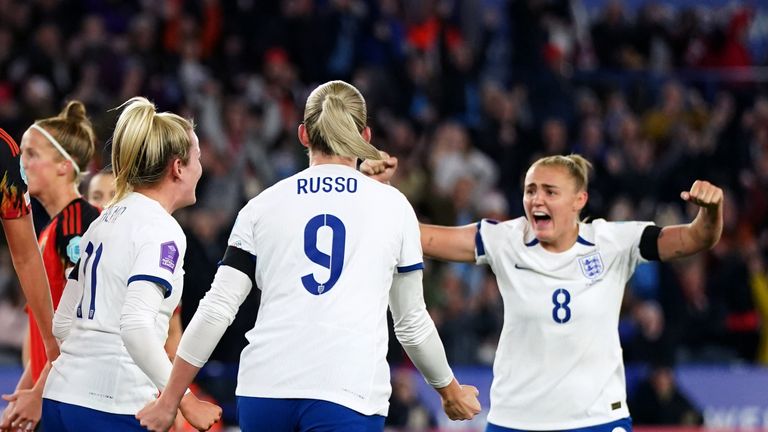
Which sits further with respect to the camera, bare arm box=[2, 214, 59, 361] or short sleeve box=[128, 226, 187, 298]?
bare arm box=[2, 214, 59, 361]

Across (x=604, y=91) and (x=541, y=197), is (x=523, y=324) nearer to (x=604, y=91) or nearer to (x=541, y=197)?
(x=541, y=197)

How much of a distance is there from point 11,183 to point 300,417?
174cm

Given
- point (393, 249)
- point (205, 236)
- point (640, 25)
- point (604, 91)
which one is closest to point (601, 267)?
point (393, 249)

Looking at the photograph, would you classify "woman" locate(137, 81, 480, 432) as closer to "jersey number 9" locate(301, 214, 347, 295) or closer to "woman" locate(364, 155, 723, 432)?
"jersey number 9" locate(301, 214, 347, 295)

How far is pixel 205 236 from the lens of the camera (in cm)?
1206

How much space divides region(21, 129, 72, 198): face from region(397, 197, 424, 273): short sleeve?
1.96 meters

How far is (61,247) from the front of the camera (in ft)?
19.1

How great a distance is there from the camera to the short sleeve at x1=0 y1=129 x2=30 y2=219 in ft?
17.6

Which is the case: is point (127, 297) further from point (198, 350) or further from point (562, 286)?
point (562, 286)

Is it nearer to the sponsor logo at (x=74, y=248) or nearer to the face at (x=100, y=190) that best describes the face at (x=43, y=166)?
the sponsor logo at (x=74, y=248)

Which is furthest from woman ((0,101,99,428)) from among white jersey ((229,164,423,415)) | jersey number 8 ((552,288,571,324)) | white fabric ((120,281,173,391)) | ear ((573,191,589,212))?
ear ((573,191,589,212))

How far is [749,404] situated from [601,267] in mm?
6776

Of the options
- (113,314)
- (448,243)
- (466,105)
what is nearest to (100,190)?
(448,243)

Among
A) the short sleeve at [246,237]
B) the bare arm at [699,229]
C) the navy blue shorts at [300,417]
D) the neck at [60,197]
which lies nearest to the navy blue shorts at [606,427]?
the bare arm at [699,229]
